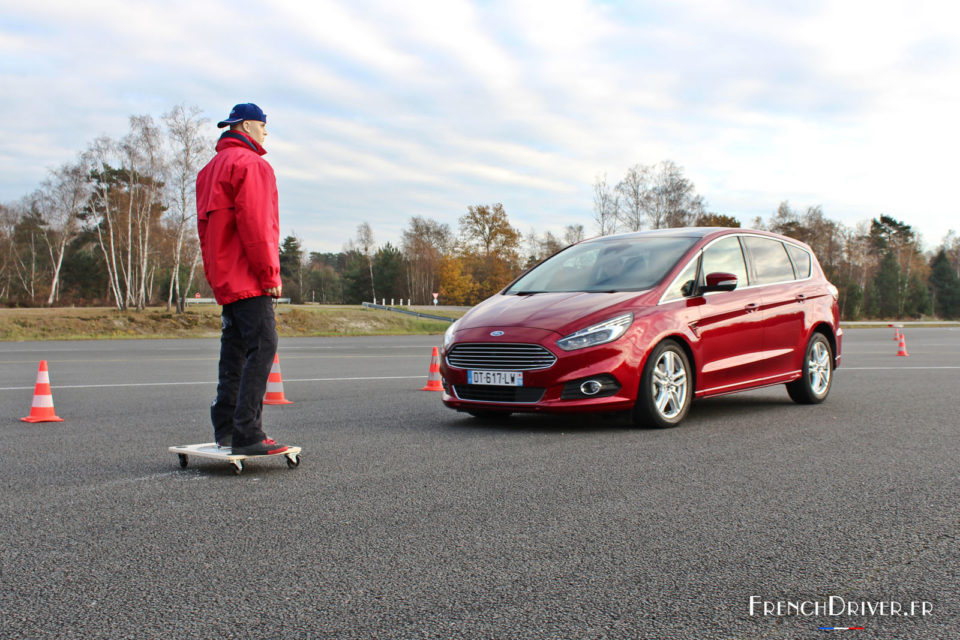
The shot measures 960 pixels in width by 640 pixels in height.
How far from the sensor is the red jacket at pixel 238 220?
16.7ft

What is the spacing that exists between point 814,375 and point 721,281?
2.16 m

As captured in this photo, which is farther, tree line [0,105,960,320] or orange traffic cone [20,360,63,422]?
tree line [0,105,960,320]

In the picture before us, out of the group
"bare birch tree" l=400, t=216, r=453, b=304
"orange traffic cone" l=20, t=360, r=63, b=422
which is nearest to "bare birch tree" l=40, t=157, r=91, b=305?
"bare birch tree" l=400, t=216, r=453, b=304

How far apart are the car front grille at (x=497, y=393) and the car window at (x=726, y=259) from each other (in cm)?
224

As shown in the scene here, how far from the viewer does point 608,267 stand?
812 centimetres

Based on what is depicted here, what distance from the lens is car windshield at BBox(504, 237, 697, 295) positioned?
7.76m

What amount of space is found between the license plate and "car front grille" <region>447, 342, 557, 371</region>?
5 centimetres

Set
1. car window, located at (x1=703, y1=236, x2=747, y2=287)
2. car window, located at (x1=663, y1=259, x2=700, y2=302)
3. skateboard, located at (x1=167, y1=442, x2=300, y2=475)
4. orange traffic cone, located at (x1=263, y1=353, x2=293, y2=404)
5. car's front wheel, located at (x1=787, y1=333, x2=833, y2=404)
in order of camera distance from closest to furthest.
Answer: skateboard, located at (x1=167, y1=442, x2=300, y2=475)
car window, located at (x1=663, y1=259, x2=700, y2=302)
car window, located at (x1=703, y1=236, x2=747, y2=287)
car's front wheel, located at (x1=787, y1=333, x2=833, y2=404)
orange traffic cone, located at (x1=263, y1=353, x2=293, y2=404)

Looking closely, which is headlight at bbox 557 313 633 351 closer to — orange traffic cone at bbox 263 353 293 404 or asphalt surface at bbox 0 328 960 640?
asphalt surface at bbox 0 328 960 640

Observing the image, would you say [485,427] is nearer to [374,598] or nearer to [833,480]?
[833,480]

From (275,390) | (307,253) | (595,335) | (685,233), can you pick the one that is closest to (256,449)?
(595,335)

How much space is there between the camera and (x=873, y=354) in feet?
65.1

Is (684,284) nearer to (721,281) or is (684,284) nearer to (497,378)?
(721,281)

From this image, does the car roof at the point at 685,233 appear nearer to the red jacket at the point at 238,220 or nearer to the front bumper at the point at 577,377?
the front bumper at the point at 577,377
